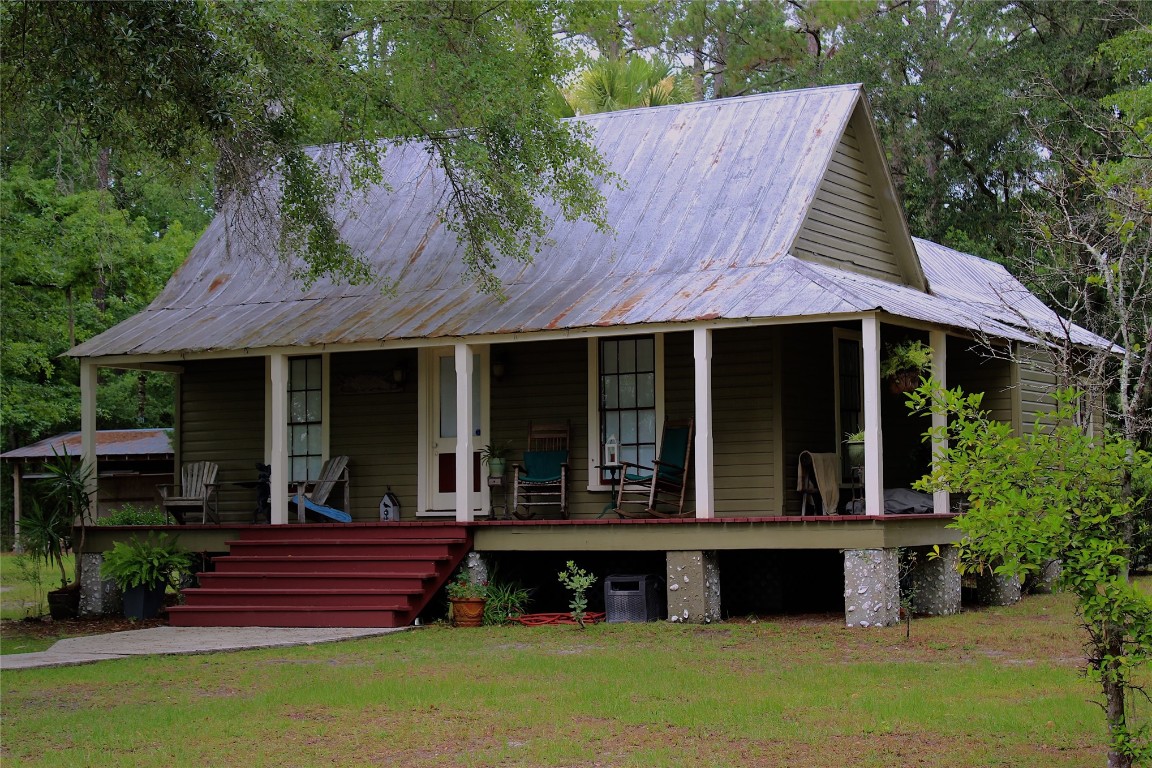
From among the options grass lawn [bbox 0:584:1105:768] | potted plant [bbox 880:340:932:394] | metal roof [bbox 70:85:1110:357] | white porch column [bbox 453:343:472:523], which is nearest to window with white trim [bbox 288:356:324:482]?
metal roof [bbox 70:85:1110:357]

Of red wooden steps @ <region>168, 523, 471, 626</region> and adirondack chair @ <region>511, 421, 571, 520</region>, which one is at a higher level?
adirondack chair @ <region>511, 421, 571, 520</region>

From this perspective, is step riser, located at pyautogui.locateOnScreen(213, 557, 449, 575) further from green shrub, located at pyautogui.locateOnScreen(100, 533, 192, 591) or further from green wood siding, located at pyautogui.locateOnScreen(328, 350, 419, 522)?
green wood siding, located at pyautogui.locateOnScreen(328, 350, 419, 522)

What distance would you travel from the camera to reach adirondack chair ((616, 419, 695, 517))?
44.3ft

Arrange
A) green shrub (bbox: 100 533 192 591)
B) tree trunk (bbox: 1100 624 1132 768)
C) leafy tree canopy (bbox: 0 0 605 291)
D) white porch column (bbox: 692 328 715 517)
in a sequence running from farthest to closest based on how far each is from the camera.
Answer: green shrub (bbox: 100 533 192 591)
white porch column (bbox: 692 328 715 517)
leafy tree canopy (bbox: 0 0 605 291)
tree trunk (bbox: 1100 624 1132 768)

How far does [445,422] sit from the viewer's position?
1538 centimetres

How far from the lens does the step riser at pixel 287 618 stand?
12.6 metres

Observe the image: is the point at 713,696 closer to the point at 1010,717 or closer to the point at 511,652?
the point at 1010,717

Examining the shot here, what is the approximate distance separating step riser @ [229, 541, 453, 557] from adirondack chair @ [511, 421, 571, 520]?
1291 millimetres

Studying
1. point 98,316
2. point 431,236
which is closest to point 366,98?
point 431,236

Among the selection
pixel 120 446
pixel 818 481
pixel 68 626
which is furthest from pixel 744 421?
pixel 120 446

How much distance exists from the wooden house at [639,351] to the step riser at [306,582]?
0.49m

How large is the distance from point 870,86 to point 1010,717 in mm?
20506

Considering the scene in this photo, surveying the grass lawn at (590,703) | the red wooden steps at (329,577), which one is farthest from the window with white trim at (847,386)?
the red wooden steps at (329,577)

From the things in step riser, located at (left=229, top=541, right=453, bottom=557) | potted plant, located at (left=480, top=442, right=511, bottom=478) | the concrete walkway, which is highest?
potted plant, located at (left=480, top=442, right=511, bottom=478)
